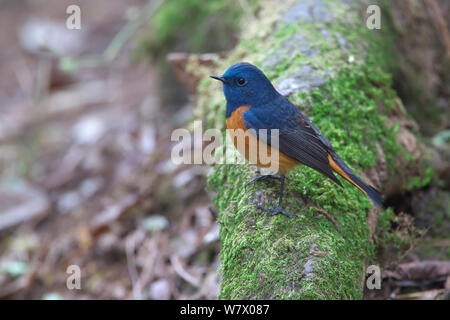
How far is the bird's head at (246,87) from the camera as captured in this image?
11.7 feet

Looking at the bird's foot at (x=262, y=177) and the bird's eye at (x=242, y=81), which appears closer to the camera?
the bird's foot at (x=262, y=177)

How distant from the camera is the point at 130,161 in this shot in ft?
23.1

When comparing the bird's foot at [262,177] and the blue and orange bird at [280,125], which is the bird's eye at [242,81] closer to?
the blue and orange bird at [280,125]

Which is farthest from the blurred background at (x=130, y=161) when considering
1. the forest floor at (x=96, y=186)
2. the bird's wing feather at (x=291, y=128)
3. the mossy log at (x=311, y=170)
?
the bird's wing feather at (x=291, y=128)

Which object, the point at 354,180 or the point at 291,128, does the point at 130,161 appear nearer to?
the point at 291,128

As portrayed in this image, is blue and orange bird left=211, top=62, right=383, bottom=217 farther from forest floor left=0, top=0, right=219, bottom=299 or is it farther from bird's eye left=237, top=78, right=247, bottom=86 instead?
forest floor left=0, top=0, right=219, bottom=299

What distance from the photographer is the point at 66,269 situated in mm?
5523

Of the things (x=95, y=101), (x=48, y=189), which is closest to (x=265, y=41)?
(x=48, y=189)

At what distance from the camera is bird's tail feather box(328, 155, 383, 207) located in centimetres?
314

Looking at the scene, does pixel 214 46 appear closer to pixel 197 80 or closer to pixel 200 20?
pixel 200 20

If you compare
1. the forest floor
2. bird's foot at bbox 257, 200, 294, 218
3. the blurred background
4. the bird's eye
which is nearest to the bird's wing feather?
the bird's eye

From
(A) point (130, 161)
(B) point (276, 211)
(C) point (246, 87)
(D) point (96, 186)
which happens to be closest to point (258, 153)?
(B) point (276, 211)

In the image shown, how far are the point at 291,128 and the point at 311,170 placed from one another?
376 millimetres

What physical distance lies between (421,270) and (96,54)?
8466 mm
